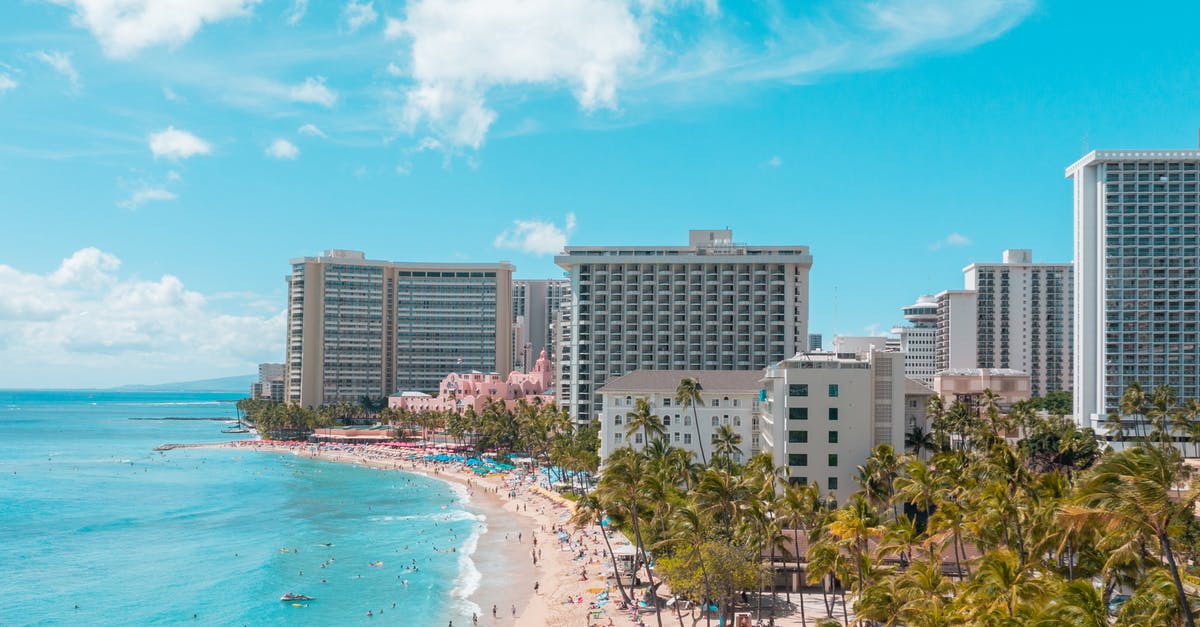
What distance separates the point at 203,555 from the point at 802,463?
2386 inches

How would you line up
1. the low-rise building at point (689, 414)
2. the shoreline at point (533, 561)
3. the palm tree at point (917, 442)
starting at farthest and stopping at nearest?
the low-rise building at point (689, 414), the palm tree at point (917, 442), the shoreline at point (533, 561)

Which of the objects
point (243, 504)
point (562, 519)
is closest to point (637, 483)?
point (562, 519)

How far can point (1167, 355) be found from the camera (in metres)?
136

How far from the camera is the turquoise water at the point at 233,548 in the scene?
235 ft

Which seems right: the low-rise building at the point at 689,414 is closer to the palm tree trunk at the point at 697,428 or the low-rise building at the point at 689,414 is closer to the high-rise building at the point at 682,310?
the palm tree trunk at the point at 697,428

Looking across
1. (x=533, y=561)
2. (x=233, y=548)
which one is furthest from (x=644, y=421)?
(x=233, y=548)

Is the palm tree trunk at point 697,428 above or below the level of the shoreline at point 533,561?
above

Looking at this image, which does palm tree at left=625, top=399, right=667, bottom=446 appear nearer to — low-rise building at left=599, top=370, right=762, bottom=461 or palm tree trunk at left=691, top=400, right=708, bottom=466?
palm tree trunk at left=691, top=400, right=708, bottom=466

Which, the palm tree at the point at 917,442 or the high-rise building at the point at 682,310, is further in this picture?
the high-rise building at the point at 682,310

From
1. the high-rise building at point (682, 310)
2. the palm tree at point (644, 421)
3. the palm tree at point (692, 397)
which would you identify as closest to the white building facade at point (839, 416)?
the palm tree at point (644, 421)

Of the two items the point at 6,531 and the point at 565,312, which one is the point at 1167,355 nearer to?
the point at 565,312

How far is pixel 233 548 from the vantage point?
96125mm

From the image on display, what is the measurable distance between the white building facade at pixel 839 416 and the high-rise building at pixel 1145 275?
79.7 metres

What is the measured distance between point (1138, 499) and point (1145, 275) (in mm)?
130356
